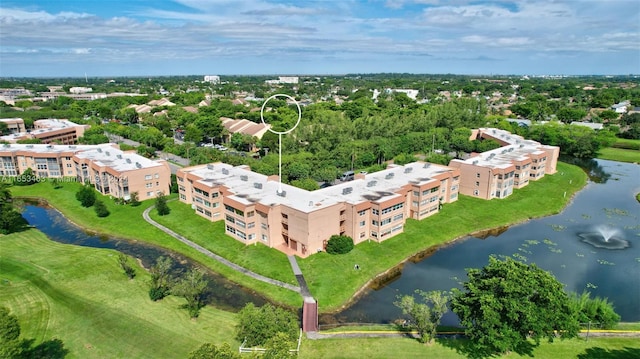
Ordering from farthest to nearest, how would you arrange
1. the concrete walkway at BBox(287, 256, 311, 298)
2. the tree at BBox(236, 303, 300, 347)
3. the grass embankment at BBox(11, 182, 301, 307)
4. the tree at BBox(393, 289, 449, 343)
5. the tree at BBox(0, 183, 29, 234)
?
the tree at BBox(0, 183, 29, 234)
the grass embankment at BBox(11, 182, 301, 307)
the concrete walkway at BBox(287, 256, 311, 298)
the tree at BBox(393, 289, 449, 343)
the tree at BBox(236, 303, 300, 347)

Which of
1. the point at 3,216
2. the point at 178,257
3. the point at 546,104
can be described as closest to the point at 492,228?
the point at 178,257

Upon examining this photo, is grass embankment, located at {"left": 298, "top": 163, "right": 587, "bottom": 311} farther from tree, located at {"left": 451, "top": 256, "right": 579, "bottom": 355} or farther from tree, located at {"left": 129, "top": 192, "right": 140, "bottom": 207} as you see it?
tree, located at {"left": 129, "top": 192, "right": 140, "bottom": 207}

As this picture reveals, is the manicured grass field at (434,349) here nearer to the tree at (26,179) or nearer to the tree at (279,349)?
the tree at (279,349)

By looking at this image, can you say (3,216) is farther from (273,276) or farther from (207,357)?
(207,357)

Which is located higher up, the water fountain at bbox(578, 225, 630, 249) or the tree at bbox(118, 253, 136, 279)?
the tree at bbox(118, 253, 136, 279)

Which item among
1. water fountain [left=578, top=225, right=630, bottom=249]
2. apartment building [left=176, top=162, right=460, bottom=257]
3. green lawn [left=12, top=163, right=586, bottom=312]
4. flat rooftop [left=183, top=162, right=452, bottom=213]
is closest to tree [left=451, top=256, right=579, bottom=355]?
green lawn [left=12, top=163, right=586, bottom=312]

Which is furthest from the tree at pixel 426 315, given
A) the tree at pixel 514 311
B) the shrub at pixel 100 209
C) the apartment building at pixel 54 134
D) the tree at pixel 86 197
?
the apartment building at pixel 54 134
